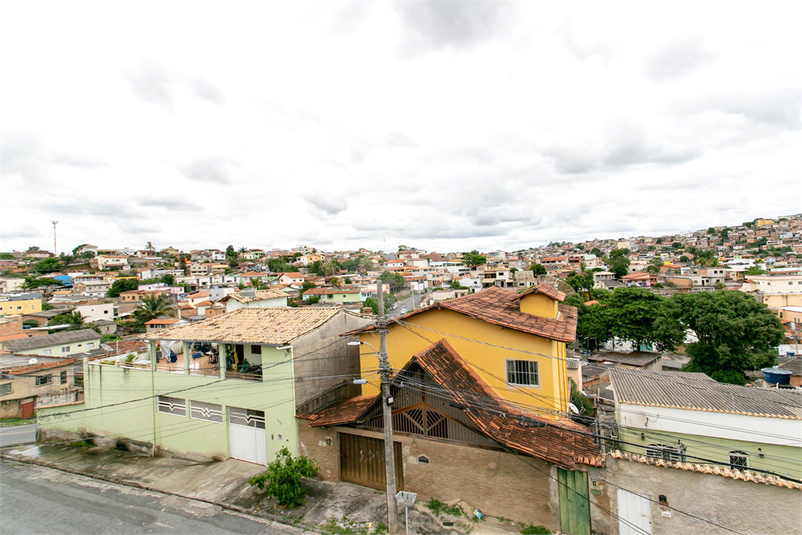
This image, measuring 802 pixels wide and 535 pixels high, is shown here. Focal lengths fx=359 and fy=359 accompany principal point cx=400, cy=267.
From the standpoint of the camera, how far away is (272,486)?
35.3ft

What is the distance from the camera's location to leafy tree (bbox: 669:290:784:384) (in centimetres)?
2461

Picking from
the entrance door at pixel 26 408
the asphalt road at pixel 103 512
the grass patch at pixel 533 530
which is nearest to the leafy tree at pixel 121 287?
the entrance door at pixel 26 408

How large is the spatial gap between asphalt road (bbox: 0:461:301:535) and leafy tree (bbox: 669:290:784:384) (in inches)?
1187

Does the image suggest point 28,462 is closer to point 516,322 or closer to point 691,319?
point 516,322

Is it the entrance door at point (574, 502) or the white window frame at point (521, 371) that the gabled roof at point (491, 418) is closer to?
the entrance door at point (574, 502)

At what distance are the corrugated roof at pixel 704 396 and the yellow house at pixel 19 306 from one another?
233 feet

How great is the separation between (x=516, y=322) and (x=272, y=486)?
8.94 meters

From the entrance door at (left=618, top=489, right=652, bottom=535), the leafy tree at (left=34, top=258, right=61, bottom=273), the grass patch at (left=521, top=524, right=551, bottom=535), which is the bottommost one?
the grass patch at (left=521, top=524, right=551, bottom=535)

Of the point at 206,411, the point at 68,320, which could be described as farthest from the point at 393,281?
the point at 206,411

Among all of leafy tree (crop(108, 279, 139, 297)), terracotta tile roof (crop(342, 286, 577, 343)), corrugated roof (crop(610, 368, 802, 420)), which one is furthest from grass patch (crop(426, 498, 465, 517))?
leafy tree (crop(108, 279, 139, 297))

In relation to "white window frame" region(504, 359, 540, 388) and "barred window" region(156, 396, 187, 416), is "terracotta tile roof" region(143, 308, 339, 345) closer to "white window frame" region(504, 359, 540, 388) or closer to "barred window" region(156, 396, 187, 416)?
"barred window" region(156, 396, 187, 416)

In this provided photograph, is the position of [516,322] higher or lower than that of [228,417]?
higher

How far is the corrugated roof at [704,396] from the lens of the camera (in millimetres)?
11445

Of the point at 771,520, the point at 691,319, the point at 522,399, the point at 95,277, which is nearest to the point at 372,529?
the point at 522,399
